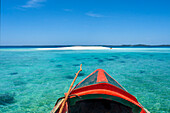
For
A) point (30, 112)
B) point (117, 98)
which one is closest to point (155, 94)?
point (117, 98)

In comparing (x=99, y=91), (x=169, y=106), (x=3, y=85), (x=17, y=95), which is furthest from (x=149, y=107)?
(x=3, y=85)

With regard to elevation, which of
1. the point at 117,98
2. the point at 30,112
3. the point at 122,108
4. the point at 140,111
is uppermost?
the point at 117,98

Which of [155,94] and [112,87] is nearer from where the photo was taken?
[112,87]

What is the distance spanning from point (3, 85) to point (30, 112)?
4.58 m

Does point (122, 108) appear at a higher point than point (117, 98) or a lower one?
lower

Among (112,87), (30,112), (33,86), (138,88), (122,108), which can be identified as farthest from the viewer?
(33,86)

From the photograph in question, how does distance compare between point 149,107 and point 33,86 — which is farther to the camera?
point 33,86

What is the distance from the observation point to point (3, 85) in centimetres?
822

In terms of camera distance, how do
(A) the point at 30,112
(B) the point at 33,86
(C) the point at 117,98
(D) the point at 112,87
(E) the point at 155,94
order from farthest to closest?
(B) the point at 33,86 → (E) the point at 155,94 → (A) the point at 30,112 → (D) the point at 112,87 → (C) the point at 117,98

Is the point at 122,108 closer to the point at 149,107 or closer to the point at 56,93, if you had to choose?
the point at 149,107

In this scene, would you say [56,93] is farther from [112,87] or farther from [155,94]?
[155,94]

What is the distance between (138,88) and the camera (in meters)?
7.53

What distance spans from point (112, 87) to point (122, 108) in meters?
1.13

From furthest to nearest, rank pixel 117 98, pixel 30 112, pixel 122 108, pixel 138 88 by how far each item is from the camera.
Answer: pixel 138 88 → pixel 30 112 → pixel 122 108 → pixel 117 98
